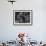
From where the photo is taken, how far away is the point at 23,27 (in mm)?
4828

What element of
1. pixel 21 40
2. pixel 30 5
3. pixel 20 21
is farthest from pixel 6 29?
pixel 21 40

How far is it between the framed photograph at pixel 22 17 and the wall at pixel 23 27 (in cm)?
11

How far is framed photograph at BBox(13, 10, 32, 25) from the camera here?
480cm

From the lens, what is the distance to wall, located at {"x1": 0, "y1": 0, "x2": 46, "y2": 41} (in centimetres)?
477

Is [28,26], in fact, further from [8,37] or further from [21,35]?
[21,35]

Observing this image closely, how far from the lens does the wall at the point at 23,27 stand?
15.7 ft

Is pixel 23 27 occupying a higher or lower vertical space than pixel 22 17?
lower

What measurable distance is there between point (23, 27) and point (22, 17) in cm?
37

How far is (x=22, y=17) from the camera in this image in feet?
15.9

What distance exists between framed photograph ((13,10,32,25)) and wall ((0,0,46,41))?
0.11 meters

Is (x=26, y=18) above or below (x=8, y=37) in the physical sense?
above

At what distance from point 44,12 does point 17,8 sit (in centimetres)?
99

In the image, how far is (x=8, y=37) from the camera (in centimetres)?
484

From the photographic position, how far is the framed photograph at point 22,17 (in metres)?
4.80
